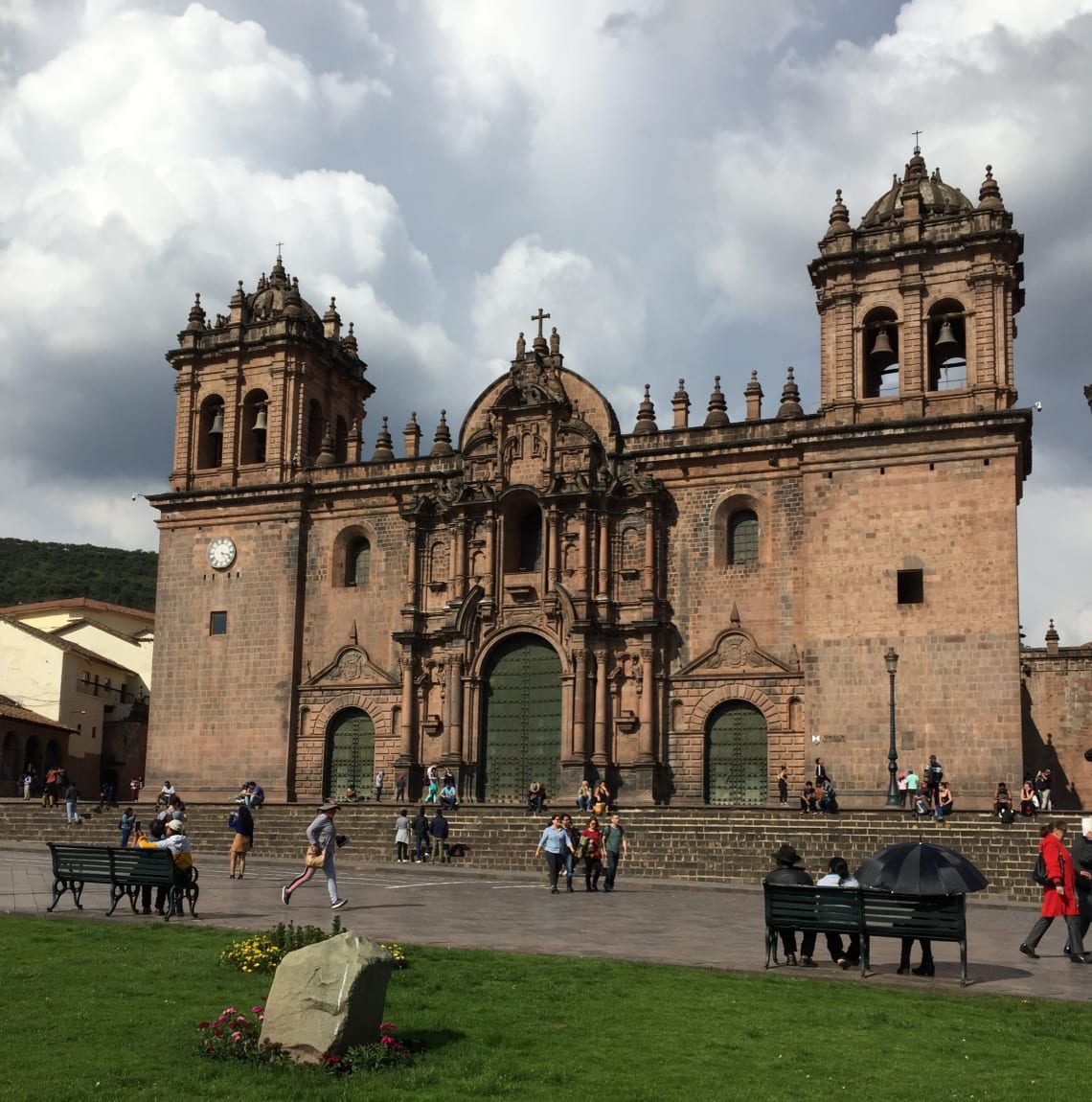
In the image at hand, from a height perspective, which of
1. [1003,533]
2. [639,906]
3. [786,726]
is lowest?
[639,906]

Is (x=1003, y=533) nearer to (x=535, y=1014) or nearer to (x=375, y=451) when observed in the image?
(x=375, y=451)

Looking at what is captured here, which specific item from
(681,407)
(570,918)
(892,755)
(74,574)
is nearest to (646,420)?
(681,407)

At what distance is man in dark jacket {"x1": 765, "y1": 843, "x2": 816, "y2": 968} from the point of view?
12984 mm

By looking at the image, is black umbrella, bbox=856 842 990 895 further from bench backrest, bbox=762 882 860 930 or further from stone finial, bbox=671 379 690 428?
stone finial, bbox=671 379 690 428

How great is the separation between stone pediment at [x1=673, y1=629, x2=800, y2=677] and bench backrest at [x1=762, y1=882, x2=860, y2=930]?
20.6 m

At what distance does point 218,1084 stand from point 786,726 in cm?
2608

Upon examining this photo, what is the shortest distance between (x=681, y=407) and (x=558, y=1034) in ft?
92.2

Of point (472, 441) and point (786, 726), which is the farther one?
point (472, 441)

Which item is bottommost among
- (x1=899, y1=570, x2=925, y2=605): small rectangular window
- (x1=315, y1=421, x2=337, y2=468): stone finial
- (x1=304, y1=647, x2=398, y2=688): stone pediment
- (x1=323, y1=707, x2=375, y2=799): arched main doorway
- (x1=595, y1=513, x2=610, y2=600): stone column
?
(x1=323, y1=707, x2=375, y2=799): arched main doorway

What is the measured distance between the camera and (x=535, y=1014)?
10148 millimetres

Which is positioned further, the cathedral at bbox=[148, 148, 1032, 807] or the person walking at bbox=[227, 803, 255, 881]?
the cathedral at bbox=[148, 148, 1032, 807]

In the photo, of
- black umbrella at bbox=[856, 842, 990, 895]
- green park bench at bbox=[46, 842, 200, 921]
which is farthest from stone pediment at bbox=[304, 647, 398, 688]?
black umbrella at bbox=[856, 842, 990, 895]

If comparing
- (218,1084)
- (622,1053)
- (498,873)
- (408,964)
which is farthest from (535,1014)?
(498,873)

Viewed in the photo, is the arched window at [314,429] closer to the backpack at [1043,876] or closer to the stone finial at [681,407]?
the stone finial at [681,407]
